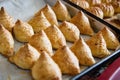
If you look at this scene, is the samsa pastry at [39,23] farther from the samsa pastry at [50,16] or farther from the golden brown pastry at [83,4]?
the golden brown pastry at [83,4]

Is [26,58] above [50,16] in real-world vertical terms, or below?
below

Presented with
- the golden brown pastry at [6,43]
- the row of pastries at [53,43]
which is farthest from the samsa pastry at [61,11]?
the golden brown pastry at [6,43]

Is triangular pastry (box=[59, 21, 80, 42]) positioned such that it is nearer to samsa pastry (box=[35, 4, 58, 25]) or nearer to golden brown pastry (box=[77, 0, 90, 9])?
samsa pastry (box=[35, 4, 58, 25])

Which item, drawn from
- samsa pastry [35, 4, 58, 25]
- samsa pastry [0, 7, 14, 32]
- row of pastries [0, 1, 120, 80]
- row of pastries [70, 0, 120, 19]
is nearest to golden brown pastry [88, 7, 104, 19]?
row of pastries [70, 0, 120, 19]

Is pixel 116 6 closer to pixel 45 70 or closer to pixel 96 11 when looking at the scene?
pixel 96 11

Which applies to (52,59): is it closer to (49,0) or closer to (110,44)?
(110,44)

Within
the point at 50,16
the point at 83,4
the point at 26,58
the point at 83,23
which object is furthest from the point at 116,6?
the point at 26,58
